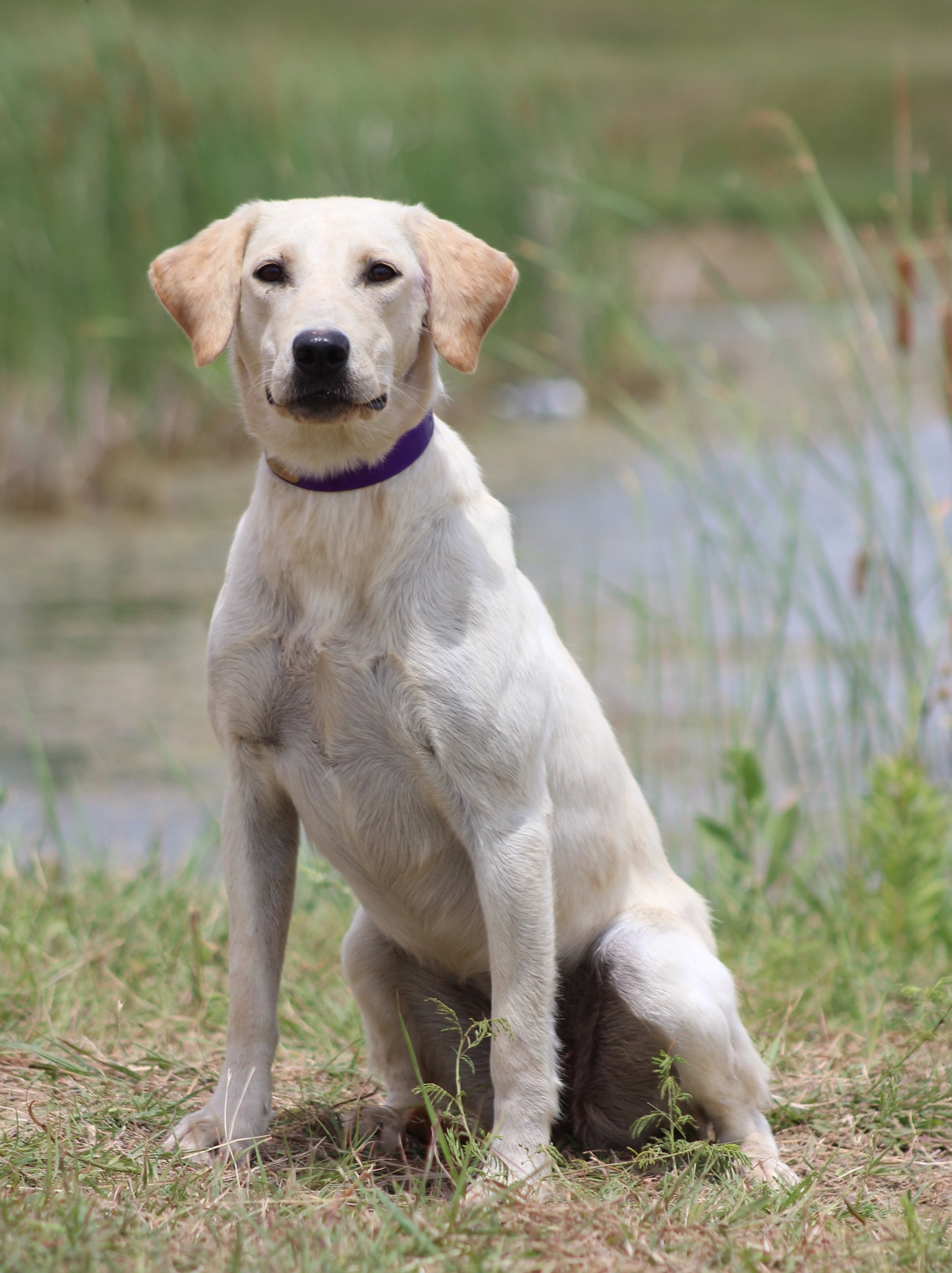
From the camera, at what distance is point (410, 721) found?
2193mm

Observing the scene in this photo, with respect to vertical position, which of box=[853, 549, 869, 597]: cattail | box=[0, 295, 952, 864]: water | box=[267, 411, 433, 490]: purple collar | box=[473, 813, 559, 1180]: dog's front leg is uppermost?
box=[267, 411, 433, 490]: purple collar

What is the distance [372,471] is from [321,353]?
0.81 feet

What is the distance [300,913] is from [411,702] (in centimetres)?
169

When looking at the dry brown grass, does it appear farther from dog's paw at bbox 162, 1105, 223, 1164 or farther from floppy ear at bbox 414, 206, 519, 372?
floppy ear at bbox 414, 206, 519, 372

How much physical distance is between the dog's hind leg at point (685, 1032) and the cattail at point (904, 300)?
1.83 m

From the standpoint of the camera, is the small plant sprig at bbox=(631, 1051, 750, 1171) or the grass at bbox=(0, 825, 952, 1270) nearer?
the grass at bbox=(0, 825, 952, 1270)

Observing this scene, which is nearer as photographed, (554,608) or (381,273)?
(381,273)

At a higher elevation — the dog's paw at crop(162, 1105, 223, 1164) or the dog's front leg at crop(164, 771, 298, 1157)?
the dog's front leg at crop(164, 771, 298, 1157)

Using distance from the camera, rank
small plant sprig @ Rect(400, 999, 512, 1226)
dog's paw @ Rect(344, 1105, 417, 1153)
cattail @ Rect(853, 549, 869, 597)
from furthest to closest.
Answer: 1. cattail @ Rect(853, 549, 869, 597)
2. dog's paw @ Rect(344, 1105, 417, 1153)
3. small plant sprig @ Rect(400, 999, 512, 1226)

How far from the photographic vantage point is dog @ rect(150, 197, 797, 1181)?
2199 mm

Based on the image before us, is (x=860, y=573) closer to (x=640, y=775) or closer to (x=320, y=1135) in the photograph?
(x=640, y=775)

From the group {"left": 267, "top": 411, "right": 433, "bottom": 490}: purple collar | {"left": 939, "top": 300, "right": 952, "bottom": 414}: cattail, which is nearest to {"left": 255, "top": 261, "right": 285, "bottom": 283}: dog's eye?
{"left": 267, "top": 411, "right": 433, "bottom": 490}: purple collar

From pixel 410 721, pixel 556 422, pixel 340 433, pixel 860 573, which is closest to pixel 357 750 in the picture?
pixel 410 721

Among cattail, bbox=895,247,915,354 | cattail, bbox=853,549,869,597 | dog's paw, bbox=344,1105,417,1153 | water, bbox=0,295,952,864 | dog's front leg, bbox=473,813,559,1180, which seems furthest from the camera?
water, bbox=0,295,952,864
